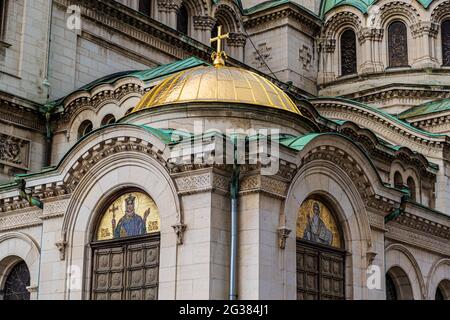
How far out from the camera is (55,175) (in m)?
21.0

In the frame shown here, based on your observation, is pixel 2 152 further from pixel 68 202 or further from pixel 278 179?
pixel 278 179

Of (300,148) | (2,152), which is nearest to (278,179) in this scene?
(300,148)

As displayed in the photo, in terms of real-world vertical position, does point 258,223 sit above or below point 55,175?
below

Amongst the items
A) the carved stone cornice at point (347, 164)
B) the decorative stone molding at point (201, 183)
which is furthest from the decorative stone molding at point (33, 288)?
the carved stone cornice at point (347, 164)

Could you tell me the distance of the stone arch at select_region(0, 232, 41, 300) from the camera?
22219 millimetres

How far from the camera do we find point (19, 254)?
897 inches

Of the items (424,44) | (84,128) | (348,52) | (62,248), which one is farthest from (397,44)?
(62,248)

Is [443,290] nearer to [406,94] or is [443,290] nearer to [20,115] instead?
[20,115]

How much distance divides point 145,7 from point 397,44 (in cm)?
1375

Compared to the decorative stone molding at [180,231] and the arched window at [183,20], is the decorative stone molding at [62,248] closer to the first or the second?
the decorative stone molding at [180,231]

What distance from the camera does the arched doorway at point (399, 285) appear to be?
A: 24750mm

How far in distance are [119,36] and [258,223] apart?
14.6 metres

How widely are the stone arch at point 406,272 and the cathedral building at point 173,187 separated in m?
0.04

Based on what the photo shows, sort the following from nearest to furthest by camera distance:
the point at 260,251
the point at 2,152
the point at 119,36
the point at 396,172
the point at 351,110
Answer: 1. the point at 260,251
2. the point at 2,152
3. the point at 119,36
4. the point at 396,172
5. the point at 351,110
